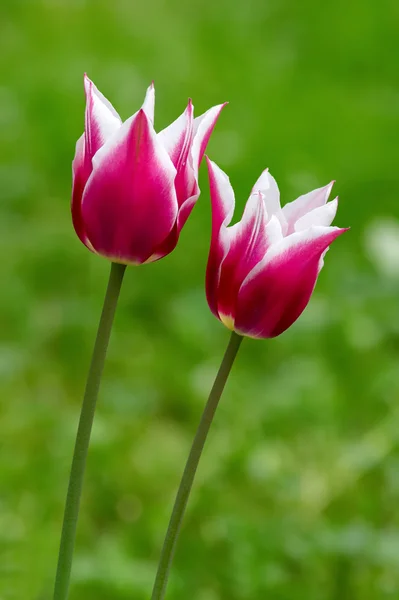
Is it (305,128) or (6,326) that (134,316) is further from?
(305,128)

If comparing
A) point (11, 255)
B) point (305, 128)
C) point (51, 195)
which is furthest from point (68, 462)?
point (305, 128)

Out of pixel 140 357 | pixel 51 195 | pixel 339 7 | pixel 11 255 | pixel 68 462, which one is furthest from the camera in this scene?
pixel 339 7

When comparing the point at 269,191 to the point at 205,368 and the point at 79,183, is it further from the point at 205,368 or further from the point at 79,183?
the point at 205,368

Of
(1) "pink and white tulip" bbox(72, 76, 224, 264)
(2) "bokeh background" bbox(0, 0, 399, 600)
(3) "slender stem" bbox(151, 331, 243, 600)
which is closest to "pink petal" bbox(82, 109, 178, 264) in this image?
(1) "pink and white tulip" bbox(72, 76, 224, 264)

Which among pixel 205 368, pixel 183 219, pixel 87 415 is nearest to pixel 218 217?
pixel 183 219

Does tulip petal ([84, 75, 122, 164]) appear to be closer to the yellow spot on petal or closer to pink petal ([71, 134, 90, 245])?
pink petal ([71, 134, 90, 245])
